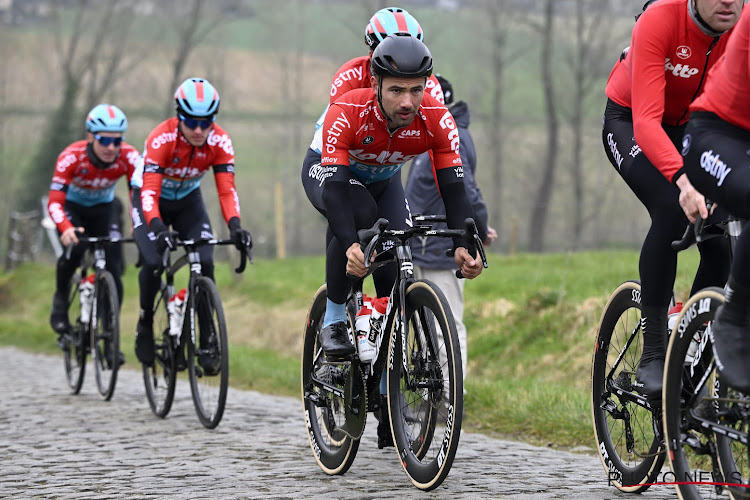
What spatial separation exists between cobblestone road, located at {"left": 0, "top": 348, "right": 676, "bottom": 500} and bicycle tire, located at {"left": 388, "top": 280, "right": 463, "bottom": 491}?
7.5 inches

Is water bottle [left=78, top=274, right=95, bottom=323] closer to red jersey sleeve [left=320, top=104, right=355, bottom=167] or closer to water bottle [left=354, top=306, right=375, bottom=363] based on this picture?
water bottle [left=354, top=306, right=375, bottom=363]

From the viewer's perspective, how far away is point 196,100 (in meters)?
9.41

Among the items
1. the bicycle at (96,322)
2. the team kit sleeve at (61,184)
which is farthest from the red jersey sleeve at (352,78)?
the team kit sleeve at (61,184)

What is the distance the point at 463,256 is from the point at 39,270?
2351 centimetres

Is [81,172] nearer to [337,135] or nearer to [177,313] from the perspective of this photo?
[177,313]

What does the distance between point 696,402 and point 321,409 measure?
3.00m

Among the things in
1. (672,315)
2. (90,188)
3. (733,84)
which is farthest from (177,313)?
(733,84)

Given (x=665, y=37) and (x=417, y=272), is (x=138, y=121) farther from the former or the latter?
(x=665, y=37)

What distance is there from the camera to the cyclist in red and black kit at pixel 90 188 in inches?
466

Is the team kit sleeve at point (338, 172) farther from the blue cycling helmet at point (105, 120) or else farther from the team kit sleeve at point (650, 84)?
the blue cycling helmet at point (105, 120)

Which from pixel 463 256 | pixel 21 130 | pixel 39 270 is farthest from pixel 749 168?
pixel 21 130

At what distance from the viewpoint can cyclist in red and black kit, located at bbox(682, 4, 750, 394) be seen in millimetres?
4211

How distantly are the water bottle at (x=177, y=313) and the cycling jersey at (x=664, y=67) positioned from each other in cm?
531

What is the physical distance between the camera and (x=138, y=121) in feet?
217
